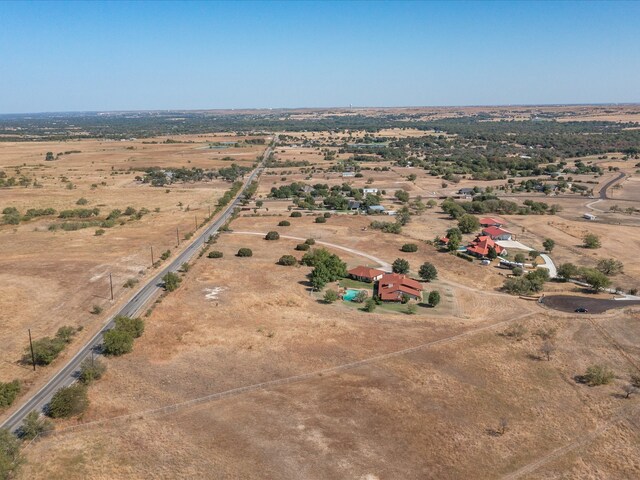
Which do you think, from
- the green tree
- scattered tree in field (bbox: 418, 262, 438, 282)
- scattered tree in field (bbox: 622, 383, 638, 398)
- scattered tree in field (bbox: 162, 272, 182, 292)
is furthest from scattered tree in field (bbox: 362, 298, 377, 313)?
the green tree

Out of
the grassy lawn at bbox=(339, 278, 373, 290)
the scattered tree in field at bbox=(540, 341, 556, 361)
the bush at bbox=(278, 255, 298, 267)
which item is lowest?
the scattered tree in field at bbox=(540, 341, 556, 361)

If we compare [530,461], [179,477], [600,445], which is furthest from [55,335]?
[600,445]

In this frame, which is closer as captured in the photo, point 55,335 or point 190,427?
point 190,427

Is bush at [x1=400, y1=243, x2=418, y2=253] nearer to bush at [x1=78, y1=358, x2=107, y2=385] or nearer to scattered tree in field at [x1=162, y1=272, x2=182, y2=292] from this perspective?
scattered tree in field at [x1=162, y1=272, x2=182, y2=292]

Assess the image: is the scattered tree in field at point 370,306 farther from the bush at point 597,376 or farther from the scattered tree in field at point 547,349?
the bush at point 597,376

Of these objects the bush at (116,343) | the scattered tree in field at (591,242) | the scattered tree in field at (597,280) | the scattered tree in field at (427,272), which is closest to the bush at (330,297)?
the scattered tree in field at (427,272)

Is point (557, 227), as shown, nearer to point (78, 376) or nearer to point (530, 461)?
point (530, 461)
